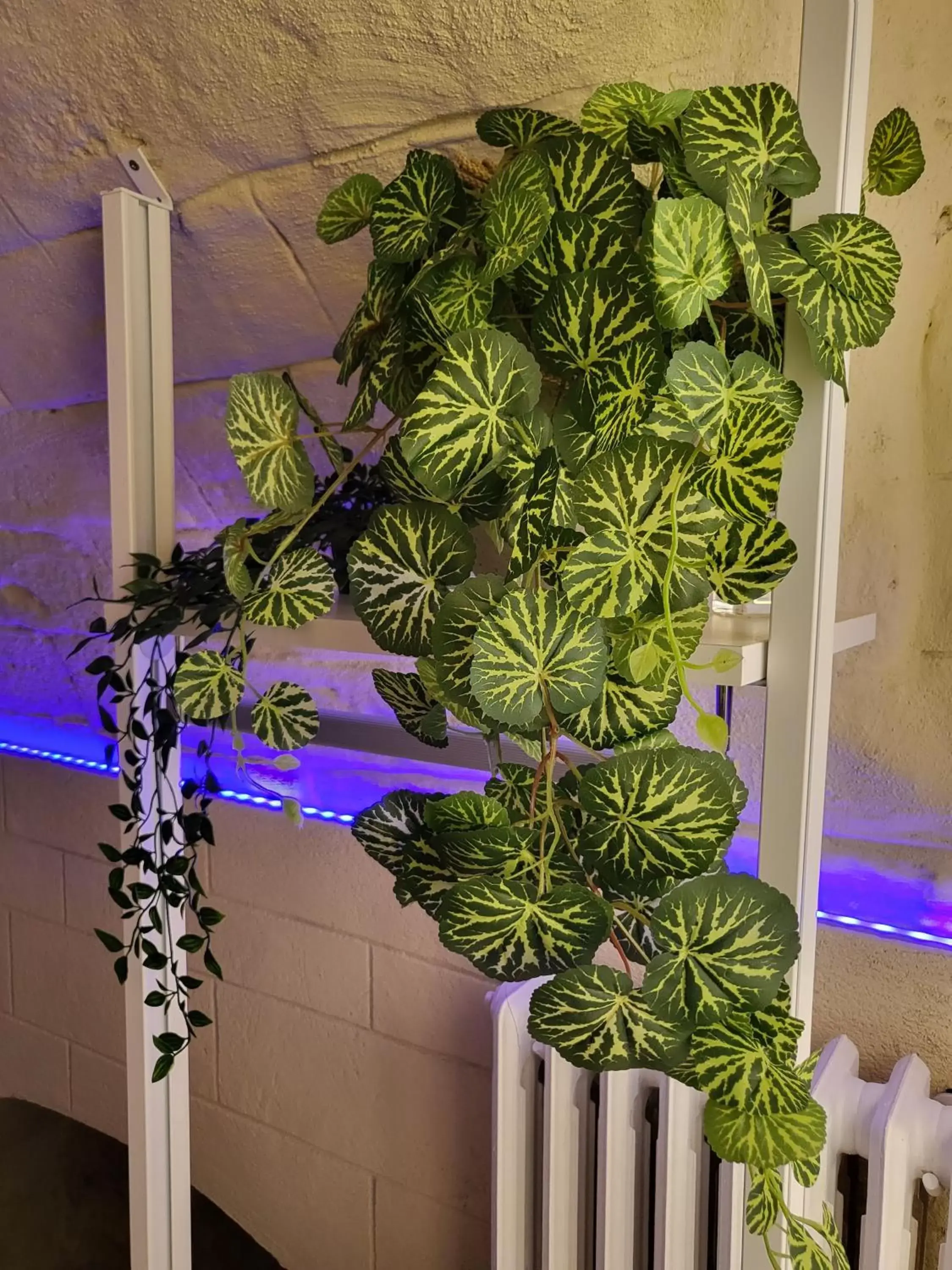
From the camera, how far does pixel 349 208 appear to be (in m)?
0.67

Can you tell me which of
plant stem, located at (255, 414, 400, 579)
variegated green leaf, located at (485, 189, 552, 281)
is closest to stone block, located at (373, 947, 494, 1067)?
plant stem, located at (255, 414, 400, 579)

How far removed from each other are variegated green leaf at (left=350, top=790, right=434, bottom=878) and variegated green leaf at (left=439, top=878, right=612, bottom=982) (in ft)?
0.28

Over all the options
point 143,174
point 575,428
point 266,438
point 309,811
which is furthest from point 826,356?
point 309,811

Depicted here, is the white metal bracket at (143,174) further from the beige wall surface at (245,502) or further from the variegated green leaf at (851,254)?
the variegated green leaf at (851,254)

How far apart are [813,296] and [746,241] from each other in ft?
0.17

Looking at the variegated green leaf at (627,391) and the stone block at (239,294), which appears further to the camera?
the stone block at (239,294)

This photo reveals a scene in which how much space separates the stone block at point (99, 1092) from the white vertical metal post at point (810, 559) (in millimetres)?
1516

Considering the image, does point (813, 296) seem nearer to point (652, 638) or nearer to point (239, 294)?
point (652, 638)

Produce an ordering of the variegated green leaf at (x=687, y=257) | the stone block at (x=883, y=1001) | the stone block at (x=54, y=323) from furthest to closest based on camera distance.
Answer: the stone block at (x=54, y=323) < the stone block at (x=883, y=1001) < the variegated green leaf at (x=687, y=257)

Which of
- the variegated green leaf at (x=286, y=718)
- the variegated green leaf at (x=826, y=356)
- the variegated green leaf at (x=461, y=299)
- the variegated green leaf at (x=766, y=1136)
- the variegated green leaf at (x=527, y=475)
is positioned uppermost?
the variegated green leaf at (x=461, y=299)

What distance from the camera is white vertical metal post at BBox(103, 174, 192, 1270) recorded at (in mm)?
940

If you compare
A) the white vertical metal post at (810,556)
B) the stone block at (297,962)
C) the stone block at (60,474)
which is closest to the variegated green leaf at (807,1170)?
the white vertical metal post at (810,556)

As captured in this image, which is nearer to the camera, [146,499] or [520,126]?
[520,126]

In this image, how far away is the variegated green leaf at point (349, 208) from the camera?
2.17 feet
